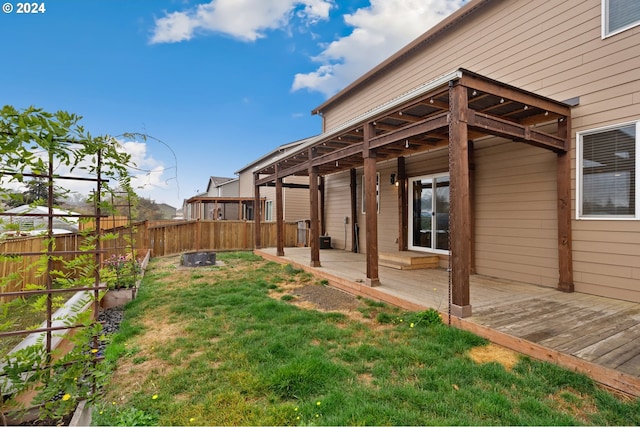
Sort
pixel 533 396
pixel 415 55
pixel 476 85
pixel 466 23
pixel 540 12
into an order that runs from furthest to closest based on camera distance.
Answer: pixel 415 55, pixel 466 23, pixel 540 12, pixel 476 85, pixel 533 396

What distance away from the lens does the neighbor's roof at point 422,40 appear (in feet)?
20.0

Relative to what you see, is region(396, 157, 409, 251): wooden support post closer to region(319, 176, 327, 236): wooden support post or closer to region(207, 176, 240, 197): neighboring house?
region(319, 176, 327, 236): wooden support post

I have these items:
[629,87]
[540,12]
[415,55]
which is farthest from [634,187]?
[415,55]

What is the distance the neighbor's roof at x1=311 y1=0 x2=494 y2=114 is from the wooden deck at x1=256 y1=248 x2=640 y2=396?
17.2ft

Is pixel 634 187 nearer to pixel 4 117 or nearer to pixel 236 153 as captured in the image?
pixel 4 117

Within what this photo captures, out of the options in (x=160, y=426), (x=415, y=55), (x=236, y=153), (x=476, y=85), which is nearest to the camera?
(x=160, y=426)

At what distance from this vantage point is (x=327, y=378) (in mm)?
2510

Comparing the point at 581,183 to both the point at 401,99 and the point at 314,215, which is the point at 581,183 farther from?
the point at 314,215

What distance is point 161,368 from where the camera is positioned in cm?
279

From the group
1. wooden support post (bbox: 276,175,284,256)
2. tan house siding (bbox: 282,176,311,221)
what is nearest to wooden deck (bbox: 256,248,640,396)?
wooden support post (bbox: 276,175,284,256)

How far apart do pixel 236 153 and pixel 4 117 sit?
2120 cm

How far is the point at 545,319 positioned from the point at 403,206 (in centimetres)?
451

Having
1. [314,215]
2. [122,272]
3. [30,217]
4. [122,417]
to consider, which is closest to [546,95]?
[314,215]

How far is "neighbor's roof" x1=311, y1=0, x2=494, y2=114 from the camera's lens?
6.08 metres
